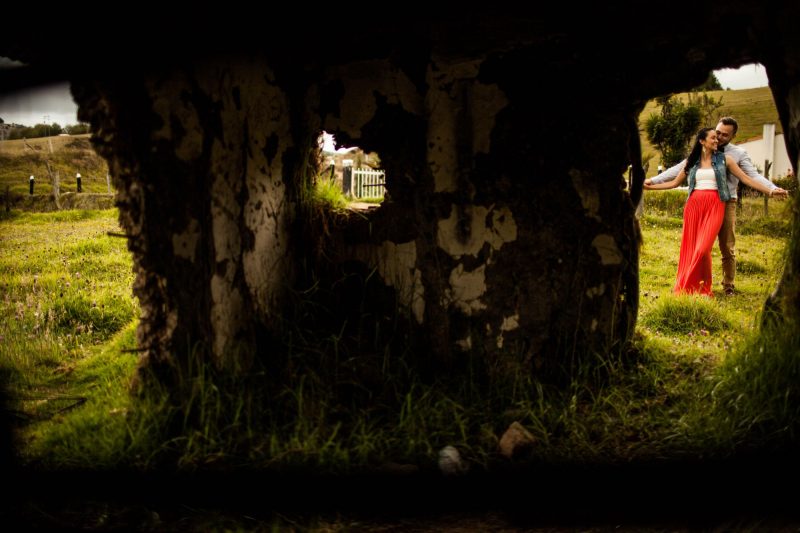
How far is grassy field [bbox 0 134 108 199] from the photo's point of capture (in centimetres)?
1911

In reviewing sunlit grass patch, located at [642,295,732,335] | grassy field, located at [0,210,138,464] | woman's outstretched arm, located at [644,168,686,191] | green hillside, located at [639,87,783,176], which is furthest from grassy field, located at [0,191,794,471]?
green hillside, located at [639,87,783,176]

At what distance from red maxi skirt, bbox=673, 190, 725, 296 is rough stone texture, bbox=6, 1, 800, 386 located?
3124mm

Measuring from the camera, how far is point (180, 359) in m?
2.90

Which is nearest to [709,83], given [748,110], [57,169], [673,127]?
[748,110]

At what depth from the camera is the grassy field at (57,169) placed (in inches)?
752

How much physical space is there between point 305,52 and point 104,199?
54.4 ft

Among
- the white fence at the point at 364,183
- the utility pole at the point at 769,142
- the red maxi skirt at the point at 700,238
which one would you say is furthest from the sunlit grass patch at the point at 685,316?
the white fence at the point at 364,183

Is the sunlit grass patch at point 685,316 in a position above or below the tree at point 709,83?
below

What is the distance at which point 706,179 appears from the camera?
6172 mm

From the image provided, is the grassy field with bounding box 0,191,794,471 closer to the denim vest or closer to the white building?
the denim vest

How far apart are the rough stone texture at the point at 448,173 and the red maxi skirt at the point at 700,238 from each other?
3124mm

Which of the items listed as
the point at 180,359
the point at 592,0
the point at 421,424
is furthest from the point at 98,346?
the point at 592,0

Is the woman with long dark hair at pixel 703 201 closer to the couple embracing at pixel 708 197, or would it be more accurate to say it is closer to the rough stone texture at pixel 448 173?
the couple embracing at pixel 708 197

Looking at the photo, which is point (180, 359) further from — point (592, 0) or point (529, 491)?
point (592, 0)
